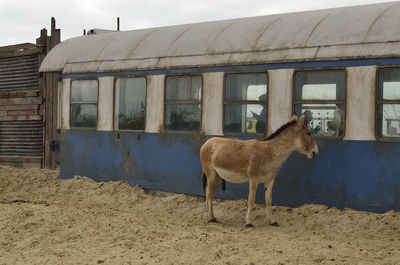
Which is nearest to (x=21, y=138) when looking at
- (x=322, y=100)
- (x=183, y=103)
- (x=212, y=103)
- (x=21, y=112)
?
(x=21, y=112)

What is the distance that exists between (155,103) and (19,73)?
6300 millimetres

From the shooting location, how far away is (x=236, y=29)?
33.5 feet

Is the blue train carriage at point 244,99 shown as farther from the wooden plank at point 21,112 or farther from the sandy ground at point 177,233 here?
the wooden plank at point 21,112

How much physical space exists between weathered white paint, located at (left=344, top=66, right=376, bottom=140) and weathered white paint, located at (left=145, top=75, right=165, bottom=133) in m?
3.51

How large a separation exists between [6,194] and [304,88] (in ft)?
21.9

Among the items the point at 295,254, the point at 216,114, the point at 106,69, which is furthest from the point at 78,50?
the point at 295,254

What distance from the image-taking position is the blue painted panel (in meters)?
8.19

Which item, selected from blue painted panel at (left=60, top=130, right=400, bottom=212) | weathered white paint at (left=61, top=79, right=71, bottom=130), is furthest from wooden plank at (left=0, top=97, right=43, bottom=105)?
blue painted panel at (left=60, top=130, right=400, bottom=212)

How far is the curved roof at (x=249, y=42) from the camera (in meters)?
8.43

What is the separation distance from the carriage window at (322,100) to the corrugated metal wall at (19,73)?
8441 mm

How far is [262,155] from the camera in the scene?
8.38 metres

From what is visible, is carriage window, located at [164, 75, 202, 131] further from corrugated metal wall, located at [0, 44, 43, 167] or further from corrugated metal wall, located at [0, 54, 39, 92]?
corrugated metal wall, located at [0, 54, 39, 92]

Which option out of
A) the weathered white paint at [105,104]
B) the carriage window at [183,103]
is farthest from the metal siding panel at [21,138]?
the carriage window at [183,103]

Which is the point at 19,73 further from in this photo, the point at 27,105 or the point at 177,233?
the point at 177,233
